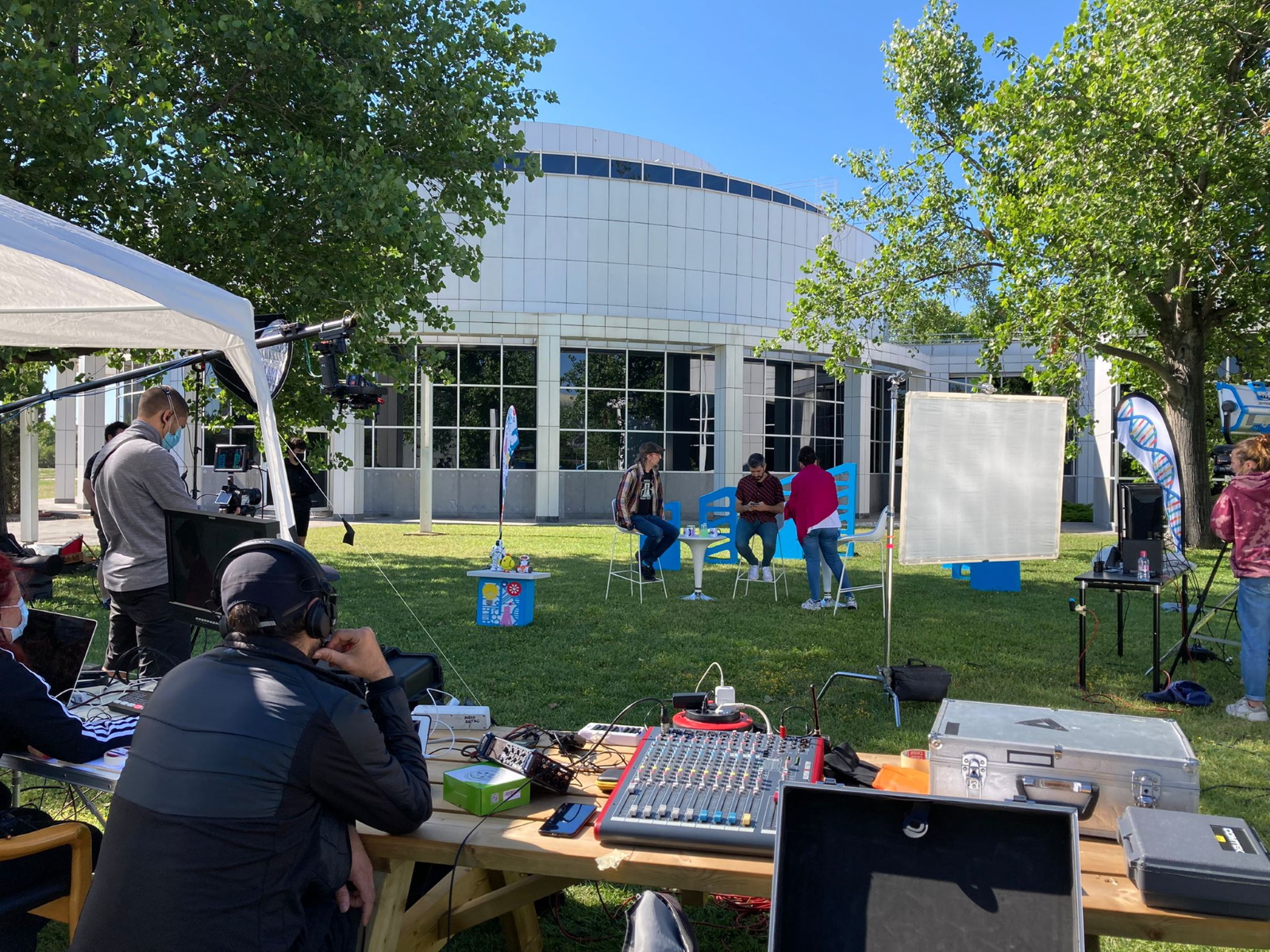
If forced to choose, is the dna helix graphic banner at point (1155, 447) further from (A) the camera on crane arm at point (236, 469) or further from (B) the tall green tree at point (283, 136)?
(A) the camera on crane arm at point (236, 469)

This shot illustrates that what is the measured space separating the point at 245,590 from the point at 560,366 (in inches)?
887

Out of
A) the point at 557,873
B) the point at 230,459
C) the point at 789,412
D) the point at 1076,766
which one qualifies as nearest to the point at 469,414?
the point at 789,412

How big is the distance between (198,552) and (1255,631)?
6395mm

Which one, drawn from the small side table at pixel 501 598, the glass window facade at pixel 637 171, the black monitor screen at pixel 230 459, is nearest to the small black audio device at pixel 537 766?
the small side table at pixel 501 598

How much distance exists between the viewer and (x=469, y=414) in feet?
79.4

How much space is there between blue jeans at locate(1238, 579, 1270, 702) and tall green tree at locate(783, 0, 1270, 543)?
9.50 m

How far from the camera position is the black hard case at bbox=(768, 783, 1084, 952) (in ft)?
4.96

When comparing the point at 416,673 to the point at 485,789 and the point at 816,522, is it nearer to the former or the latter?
the point at 485,789

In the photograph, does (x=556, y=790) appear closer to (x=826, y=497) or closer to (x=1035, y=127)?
(x=826, y=497)

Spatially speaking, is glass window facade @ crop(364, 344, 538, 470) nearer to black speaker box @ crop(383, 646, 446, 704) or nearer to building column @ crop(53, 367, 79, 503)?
building column @ crop(53, 367, 79, 503)

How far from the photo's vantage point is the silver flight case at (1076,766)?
6.84 ft

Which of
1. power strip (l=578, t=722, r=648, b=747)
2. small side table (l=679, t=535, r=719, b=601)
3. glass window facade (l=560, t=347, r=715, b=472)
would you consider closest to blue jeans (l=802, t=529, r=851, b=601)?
small side table (l=679, t=535, r=719, b=601)

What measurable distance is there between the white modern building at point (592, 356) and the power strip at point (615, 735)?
2063 centimetres

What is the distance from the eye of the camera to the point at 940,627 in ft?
29.6
